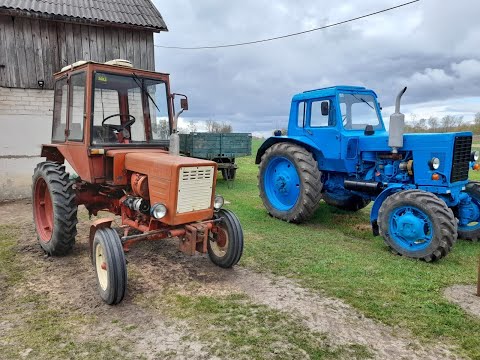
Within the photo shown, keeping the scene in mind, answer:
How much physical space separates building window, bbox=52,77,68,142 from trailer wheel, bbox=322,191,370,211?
14.9 feet

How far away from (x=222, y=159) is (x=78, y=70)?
23.8 ft

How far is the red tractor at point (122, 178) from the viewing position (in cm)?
376

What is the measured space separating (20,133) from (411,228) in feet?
27.3

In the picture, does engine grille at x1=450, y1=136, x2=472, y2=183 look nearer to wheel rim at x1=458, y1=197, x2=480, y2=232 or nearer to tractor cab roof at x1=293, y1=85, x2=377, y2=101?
wheel rim at x1=458, y1=197, x2=480, y2=232

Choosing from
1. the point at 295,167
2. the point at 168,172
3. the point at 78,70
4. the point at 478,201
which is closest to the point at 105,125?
the point at 78,70

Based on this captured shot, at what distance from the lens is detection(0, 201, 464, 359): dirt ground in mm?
2849

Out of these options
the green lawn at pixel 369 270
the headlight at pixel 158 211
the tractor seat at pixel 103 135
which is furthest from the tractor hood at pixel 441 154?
the tractor seat at pixel 103 135

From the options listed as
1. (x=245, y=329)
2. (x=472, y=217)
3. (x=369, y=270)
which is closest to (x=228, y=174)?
(x=472, y=217)

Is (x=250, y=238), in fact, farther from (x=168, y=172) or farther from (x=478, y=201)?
(x=478, y=201)

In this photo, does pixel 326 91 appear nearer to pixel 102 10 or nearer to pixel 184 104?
pixel 184 104

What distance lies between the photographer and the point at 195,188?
390 cm

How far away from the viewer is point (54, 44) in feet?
29.0

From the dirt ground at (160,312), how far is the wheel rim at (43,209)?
0.88 feet

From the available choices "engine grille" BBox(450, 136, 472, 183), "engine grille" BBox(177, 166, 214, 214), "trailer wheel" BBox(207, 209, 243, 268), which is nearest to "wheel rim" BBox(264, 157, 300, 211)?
"engine grille" BBox(450, 136, 472, 183)
